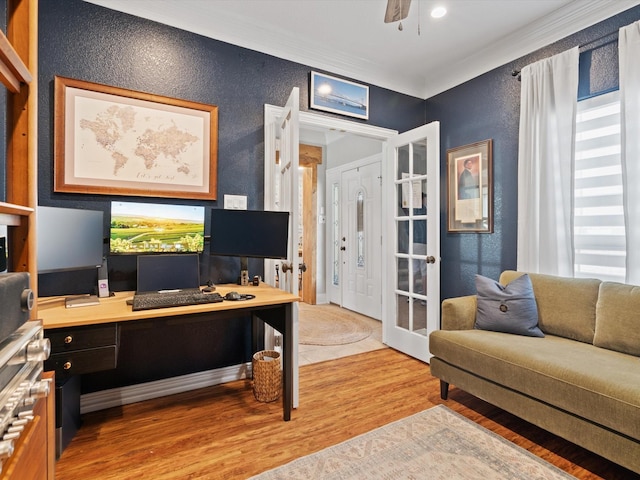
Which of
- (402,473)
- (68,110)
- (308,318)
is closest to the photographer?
(402,473)

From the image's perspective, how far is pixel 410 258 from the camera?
10.4 feet

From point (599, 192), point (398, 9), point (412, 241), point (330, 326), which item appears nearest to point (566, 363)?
point (599, 192)

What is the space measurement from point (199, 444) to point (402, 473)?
1.08m

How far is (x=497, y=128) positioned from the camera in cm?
296

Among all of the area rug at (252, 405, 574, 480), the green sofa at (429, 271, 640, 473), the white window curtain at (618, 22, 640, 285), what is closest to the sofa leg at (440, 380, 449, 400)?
the green sofa at (429, 271, 640, 473)

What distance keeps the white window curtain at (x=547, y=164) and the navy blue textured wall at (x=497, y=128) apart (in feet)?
0.47

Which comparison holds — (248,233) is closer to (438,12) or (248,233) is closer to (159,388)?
(159,388)

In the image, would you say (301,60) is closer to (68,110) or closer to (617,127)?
(68,110)

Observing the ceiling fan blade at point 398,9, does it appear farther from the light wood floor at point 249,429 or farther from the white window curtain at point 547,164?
the light wood floor at point 249,429

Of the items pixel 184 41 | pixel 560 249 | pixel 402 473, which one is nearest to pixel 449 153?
pixel 560 249

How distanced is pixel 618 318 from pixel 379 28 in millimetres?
2587

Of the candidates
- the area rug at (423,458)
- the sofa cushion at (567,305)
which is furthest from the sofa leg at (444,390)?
the sofa cushion at (567,305)

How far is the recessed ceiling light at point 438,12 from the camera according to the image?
2.44 meters

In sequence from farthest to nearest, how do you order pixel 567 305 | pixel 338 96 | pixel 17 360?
pixel 338 96
pixel 567 305
pixel 17 360
